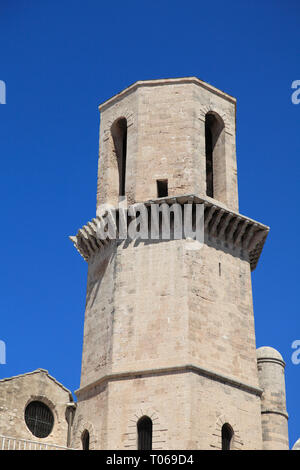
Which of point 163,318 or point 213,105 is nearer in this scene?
point 163,318

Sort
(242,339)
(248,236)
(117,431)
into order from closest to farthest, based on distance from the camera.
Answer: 1. (117,431)
2. (242,339)
3. (248,236)

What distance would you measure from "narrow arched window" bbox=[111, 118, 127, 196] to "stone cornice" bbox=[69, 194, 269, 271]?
1.81 meters

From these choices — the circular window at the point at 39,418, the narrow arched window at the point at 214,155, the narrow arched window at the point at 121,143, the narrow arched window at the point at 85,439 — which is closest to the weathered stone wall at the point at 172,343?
the narrow arched window at the point at 85,439

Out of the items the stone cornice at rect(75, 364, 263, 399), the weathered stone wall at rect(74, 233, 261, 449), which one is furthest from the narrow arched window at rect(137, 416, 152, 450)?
the stone cornice at rect(75, 364, 263, 399)

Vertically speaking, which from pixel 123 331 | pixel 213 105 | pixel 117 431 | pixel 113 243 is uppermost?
pixel 213 105

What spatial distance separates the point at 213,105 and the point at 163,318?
682 centimetres

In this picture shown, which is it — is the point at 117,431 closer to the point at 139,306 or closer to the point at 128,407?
the point at 128,407

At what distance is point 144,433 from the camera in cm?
1845

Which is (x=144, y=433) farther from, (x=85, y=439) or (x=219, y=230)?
(x=219, y=230)

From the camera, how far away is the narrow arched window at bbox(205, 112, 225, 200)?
22297 mm

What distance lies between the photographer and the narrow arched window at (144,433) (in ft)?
60.0

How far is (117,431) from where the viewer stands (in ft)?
60.8

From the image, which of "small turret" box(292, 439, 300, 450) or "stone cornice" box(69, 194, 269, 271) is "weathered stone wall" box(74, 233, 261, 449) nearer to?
"stone cornice" box(69, 194, 269, 271)

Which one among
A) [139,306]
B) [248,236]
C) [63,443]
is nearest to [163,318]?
[139,306]
